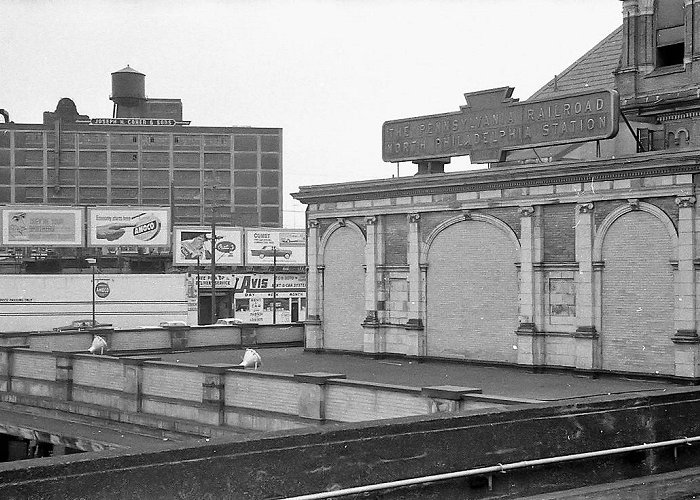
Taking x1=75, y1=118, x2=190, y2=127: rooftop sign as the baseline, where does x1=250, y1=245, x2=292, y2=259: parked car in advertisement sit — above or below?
below

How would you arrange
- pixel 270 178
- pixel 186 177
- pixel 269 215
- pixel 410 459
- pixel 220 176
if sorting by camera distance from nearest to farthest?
1. pixel 410 459
2. pixel 186 177
3. pixel 220 176
4. pixel 270 178
5. pixel 269 215

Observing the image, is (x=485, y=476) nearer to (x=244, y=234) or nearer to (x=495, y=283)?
(x=495, y=283)

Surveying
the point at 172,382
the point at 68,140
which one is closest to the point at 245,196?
the point at 68,140

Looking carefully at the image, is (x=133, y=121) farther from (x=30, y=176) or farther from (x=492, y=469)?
(x=492, y=469)

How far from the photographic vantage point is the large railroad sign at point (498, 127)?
1328 inches

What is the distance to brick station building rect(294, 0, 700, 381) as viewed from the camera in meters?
30.3

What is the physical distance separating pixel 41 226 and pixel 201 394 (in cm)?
6867

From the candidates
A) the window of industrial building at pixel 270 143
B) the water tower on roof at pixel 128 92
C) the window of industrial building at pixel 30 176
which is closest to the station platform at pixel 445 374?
the window of industrial building at pixel 270 143

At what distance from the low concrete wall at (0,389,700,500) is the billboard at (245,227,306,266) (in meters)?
77.8

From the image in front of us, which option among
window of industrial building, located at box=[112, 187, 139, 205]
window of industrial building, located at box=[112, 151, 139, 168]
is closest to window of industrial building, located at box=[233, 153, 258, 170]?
window of industrial building, located at box=[112, 151, 139, 168]

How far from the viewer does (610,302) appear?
31.7 meters

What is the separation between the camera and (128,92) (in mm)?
108375

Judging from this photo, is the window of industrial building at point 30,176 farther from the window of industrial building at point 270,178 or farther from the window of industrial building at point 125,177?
the window of industrial building at point 270,178

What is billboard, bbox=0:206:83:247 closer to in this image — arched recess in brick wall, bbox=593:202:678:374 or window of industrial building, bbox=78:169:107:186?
window of industrial building, bbox=78:169:107:186
